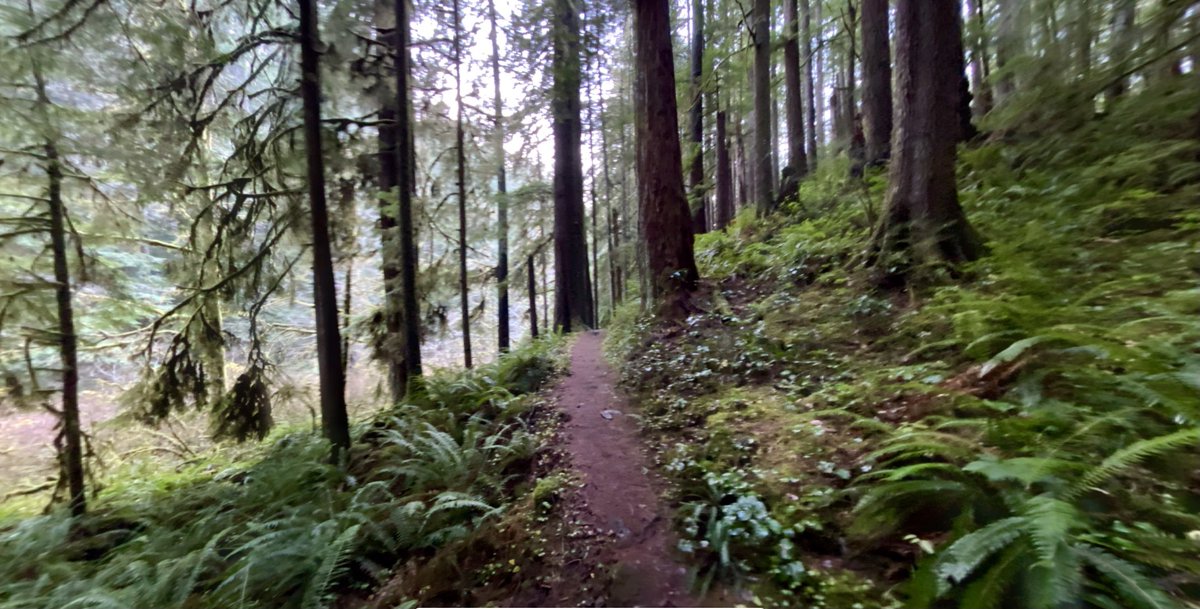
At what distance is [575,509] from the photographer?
416cm

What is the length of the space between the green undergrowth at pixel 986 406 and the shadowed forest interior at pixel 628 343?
0.03 m

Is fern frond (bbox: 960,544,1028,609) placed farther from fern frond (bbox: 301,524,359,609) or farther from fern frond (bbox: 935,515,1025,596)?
fern frond (bbox: 301,524,359,609)

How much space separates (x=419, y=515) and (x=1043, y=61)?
9.94 meters

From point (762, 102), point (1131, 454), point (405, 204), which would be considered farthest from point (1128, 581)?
point (762, 102)

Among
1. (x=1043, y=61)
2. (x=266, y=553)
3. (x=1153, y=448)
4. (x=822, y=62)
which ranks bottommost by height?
(x=266, y=553)

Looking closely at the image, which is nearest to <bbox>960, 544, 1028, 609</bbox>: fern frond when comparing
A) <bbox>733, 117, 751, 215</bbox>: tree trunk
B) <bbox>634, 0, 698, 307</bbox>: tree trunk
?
<bbox>634, 0, 698, 307</bbox>: tree trunk

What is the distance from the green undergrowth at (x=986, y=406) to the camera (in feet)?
7.58

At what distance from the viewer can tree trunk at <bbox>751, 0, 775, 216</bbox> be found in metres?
12.0

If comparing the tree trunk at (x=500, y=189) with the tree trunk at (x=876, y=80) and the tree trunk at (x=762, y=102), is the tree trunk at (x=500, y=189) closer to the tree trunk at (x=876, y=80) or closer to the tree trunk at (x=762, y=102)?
the tree trunk at (x=762, y=102)

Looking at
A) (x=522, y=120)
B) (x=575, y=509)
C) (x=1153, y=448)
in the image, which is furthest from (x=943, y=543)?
(x=522, y=120)

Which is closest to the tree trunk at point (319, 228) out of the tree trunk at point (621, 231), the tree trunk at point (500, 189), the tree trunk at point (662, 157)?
the tree trunk at point (662, 157)

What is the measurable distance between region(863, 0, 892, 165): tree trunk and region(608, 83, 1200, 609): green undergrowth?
273 cm

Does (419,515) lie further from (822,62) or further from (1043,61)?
(822,62)

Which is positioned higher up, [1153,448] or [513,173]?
[513,173]
